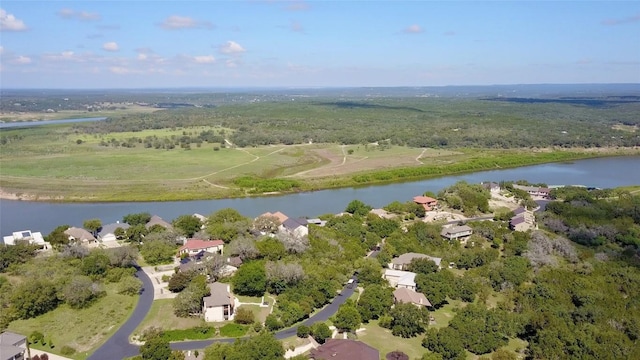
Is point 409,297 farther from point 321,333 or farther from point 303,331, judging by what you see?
point 303,331

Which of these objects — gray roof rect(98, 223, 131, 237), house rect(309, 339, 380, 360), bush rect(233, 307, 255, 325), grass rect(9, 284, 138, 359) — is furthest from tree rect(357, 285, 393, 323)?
gray roof rect(98, 223, 131, 237)

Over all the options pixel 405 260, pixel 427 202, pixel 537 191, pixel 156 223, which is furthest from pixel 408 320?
pixel 537 191

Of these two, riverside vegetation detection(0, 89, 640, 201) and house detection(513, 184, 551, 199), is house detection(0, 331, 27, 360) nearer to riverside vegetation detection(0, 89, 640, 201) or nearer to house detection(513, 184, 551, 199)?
riverside vegetation detection(0, 89, 640, 201)

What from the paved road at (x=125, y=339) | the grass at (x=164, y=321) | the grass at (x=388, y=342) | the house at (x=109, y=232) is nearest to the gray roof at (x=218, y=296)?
the grass at (x=164, y=321)

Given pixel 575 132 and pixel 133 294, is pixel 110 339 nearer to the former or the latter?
pixel 133 294

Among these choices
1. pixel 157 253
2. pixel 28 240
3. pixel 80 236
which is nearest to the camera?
pixel 157 253

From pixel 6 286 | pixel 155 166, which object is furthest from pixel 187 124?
pixel 6 286

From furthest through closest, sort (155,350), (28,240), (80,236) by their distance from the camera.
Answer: (80,236) → (28,240) → (155,350)

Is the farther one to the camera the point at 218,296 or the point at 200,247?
the point at 200,247
